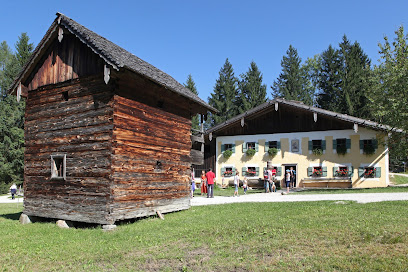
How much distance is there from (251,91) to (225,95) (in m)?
4.34

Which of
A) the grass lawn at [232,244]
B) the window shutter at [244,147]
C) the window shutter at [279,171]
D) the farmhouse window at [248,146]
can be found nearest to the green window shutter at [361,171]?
the window shutter at [279,171]

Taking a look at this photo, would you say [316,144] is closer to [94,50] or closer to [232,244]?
[94,50]

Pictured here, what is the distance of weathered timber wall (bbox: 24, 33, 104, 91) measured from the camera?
12.5m

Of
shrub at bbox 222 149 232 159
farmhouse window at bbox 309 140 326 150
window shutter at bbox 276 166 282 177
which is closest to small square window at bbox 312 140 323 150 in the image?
farmhouse window at bbox 309 140 326 150

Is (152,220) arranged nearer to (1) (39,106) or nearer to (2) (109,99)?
(2) (109,99)

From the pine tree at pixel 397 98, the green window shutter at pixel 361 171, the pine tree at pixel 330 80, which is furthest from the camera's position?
the pine tree at pixel 330 80

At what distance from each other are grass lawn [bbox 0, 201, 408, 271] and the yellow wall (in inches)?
641

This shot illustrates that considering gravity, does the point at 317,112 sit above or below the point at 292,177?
above

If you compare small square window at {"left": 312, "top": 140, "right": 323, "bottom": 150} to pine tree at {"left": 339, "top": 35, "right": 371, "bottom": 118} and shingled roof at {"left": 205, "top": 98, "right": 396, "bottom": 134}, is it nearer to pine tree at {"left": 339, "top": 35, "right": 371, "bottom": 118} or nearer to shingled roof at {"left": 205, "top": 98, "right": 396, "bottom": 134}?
shingled roof at {"left": 205, "top": 98, "right": 396, "bottom": 134}

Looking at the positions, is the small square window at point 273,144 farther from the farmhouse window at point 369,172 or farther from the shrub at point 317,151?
the farmhouse window at point 369,172

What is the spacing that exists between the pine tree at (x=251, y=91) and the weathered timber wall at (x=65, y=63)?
4288cm

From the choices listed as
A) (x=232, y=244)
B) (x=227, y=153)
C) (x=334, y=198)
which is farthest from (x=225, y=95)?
(x=232, y=244)

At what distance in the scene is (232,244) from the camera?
841cm

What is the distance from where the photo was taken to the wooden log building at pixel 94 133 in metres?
11.7
